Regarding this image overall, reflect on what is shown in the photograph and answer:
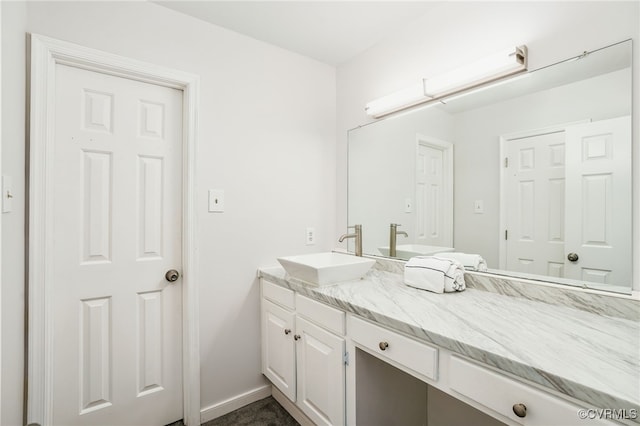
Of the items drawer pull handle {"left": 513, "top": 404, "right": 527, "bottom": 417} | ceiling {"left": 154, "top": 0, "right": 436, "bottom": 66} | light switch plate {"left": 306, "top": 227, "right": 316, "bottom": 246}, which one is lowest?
drawer pull handle {"left": 513, "top": 404, "right": 527, "bottom": 417}

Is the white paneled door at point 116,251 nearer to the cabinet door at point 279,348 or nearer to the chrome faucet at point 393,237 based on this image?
the cabinet door at point 279,348

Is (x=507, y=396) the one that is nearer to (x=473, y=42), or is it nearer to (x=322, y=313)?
(x=322, y=313)

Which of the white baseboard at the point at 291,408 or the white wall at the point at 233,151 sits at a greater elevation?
the white wall at the point at 233,151

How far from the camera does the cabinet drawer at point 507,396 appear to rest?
28.3 inches

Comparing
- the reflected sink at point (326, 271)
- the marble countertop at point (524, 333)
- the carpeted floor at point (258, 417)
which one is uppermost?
the reflected sink at point (326, 271)

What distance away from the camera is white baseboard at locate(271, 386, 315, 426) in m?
1.65

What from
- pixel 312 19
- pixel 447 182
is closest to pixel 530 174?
pixel 447 182

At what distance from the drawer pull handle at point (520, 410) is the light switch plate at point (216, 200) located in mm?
1614

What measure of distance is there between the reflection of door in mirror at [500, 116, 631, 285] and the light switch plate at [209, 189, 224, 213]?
1.53m

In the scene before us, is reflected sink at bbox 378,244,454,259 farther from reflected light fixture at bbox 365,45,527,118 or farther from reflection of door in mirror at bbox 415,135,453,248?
reflected light fixture at bbox 365,45,527,118

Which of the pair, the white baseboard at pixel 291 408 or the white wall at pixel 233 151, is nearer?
Answer: the white wall at pixel 233 151

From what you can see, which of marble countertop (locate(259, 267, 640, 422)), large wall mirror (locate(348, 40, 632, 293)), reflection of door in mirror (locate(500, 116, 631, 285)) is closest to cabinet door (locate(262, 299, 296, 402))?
marble countertop (locate(259, 267, 640, 422))

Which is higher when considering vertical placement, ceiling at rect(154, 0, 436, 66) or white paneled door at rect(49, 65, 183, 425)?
ceiling at rect(154, 0, 436, 66)

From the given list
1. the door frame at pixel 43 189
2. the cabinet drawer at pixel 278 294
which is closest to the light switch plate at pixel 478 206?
the cabinet drawer at pixel 278 294
